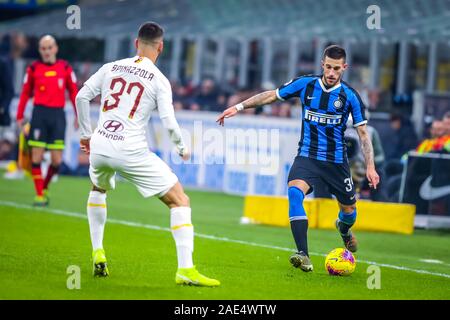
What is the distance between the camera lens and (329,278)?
1014cm

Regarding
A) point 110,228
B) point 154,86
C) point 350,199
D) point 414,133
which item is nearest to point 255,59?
point 414,133

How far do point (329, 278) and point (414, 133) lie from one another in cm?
1021

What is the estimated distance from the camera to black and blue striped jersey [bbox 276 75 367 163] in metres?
10.7

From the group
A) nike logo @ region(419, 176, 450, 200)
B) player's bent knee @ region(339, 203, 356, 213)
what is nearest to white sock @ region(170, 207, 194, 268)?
player's bent knee @ region(339, 203, 356, 213)

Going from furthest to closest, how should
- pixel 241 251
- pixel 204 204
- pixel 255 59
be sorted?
pixel 255 59
pixel 204 204
pixel 241 251

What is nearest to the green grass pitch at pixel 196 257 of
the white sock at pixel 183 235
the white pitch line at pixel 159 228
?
the white pitch line at pixel 159 228

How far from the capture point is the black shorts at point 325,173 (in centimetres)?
1080

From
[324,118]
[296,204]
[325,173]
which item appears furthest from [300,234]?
[324,118]

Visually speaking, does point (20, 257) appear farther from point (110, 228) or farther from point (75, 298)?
point (110, 228)

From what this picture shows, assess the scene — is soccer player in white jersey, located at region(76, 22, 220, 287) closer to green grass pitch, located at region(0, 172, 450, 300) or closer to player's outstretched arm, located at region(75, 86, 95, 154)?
player's outstretched arm, located at region(75, 86, 95, 154)

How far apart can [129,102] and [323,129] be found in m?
2.48

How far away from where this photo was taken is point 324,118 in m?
10.8

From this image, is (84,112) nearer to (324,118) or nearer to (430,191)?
(324,118)

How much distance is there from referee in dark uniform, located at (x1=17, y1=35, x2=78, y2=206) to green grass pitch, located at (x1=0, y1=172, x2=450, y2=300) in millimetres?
780
